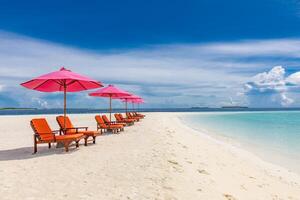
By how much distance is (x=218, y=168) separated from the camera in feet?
21.3

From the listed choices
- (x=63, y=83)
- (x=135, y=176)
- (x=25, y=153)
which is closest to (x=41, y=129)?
(x=25, y=153)

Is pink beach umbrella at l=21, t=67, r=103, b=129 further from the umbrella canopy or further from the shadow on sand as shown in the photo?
the shadow on sand

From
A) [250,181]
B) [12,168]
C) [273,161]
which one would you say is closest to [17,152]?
[12,168]

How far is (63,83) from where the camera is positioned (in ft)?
28.5

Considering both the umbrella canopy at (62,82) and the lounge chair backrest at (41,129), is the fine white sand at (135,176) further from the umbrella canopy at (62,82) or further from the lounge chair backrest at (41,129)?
the umbrella canopy at (62,82)

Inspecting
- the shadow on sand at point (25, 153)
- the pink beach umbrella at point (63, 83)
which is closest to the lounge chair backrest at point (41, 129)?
the shadow on sand at point (25, 153)

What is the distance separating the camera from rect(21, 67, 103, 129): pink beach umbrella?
7.44 m

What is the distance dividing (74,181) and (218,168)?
340 centimetres

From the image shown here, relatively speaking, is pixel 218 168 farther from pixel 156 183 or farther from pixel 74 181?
pixel 74 181

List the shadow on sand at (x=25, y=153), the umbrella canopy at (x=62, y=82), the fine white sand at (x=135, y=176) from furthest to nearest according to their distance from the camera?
the umbrella canopy at (x=62, y=82) < the shadow on sand at (x=25, y=153) < the fine white sand at (x=135, y=176)

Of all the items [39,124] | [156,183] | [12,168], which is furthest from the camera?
[39,124]

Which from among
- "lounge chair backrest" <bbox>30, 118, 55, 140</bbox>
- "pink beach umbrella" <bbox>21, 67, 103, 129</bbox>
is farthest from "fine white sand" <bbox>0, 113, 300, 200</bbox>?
"pink beach umbrella" <bbox>21, 67, 103, 129</bbox>

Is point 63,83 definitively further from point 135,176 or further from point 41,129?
point 135,176

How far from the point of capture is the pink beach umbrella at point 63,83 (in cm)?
744
